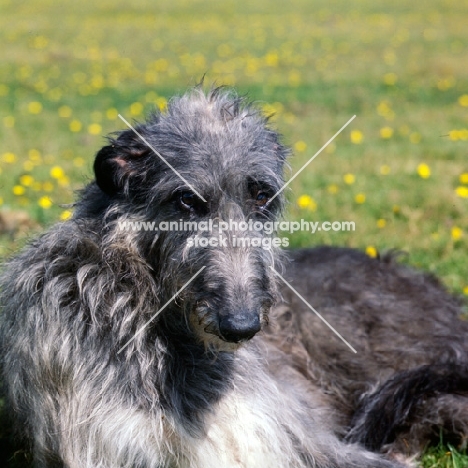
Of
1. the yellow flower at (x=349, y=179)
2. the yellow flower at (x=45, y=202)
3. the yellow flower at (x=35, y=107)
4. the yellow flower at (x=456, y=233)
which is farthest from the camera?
the yellow flower at (x=35, y=107)

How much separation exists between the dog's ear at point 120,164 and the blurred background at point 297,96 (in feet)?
1.23

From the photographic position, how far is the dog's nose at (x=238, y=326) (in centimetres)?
342

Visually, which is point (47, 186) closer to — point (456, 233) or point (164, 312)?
point (456, 233)

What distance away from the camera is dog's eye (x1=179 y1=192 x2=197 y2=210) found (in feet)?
12.5

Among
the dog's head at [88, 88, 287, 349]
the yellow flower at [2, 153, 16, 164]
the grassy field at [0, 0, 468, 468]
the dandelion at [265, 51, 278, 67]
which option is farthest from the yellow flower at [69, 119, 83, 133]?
the dog's head at [88, 88, 287, 349]

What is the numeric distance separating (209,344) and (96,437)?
28.0 inches

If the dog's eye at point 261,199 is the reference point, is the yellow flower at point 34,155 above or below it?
above

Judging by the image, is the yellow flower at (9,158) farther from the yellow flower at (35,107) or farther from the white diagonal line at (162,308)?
the white diagonal line at (162,308)

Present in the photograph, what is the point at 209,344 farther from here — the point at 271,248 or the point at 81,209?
the point at 81,209

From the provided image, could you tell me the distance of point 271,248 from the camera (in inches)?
161

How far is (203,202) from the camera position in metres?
3.80

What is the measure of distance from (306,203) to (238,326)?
17.4 feet

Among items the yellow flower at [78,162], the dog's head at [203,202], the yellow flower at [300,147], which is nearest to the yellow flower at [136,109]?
the yellow flower at [78,162]

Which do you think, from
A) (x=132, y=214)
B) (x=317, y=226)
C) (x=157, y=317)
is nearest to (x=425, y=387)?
(x=157, y=317)
